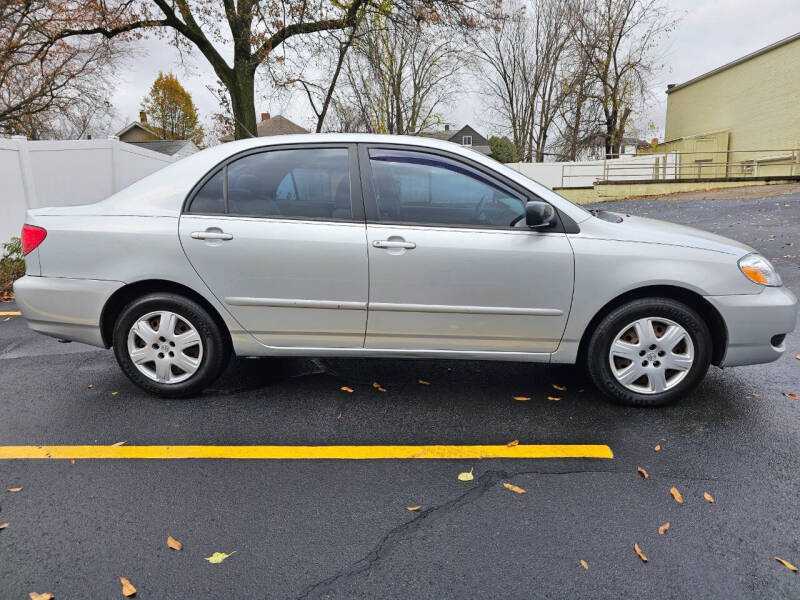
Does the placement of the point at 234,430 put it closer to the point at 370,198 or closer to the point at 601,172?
the point at 370,198

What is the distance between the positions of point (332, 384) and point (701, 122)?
102 feet

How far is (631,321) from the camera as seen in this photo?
3250mm

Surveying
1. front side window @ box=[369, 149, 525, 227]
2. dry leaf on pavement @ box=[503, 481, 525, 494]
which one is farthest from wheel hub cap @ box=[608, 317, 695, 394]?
dry leaf on pavement @ box=[503, 481, 525, 494]

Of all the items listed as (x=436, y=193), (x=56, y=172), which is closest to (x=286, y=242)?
(x=436, y=193)

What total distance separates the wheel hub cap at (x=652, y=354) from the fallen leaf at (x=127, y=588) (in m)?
2.73

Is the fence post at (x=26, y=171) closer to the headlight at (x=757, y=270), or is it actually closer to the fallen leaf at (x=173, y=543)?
the fallen leaf at (x=173, y=543)

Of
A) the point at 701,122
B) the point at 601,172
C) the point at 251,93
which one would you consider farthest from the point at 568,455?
the point at 701,122

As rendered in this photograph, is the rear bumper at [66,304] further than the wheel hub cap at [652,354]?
Yes

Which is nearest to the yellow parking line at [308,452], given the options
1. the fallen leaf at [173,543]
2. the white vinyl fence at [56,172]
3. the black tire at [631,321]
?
the black tire at [631,321]

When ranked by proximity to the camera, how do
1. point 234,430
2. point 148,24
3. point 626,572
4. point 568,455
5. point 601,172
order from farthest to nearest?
point 601,172, point 148,24, point 234,430, point 568,455, point 626,572

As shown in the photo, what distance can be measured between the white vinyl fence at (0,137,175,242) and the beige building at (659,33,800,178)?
2154 cm

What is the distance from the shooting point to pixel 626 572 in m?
2.00

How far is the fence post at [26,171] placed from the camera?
8734 mm

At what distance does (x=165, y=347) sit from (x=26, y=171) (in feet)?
24.6
